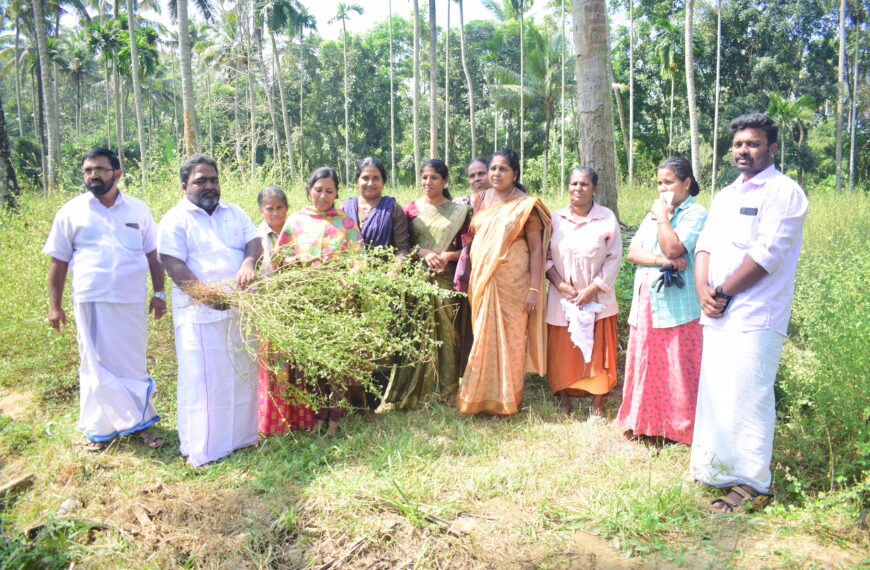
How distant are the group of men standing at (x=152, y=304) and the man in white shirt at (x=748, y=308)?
2.67 m

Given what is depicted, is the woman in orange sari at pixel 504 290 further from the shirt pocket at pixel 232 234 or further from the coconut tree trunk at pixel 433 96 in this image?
the coconut tree trunk at pixel 433 96

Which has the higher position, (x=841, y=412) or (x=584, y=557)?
(x=841, y=412)

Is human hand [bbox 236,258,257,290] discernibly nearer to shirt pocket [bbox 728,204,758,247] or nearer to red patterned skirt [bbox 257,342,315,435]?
red patterned skirt [bbox 257,342,315,435]

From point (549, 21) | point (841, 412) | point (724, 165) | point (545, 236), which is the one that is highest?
point (549, 21)

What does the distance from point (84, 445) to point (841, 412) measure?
471 cm

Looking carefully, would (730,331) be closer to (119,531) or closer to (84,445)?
(119,531)

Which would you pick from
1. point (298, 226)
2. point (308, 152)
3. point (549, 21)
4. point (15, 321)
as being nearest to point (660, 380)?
point (298, 226)

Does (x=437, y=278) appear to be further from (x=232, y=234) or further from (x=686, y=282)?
(x=686, y=282)

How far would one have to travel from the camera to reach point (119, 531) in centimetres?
302

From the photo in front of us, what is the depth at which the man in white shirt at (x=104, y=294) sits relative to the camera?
12.4ft

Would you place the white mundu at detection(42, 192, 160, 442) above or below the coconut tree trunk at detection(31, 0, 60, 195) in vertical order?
below

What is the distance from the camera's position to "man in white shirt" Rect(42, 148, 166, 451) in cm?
379

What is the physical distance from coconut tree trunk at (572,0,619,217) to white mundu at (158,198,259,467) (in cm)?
313

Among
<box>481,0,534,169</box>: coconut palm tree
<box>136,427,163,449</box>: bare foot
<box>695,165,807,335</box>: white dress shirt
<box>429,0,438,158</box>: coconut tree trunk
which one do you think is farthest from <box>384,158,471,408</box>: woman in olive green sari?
<box>481,0,534,169</box>: coconut palm tree
